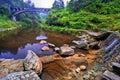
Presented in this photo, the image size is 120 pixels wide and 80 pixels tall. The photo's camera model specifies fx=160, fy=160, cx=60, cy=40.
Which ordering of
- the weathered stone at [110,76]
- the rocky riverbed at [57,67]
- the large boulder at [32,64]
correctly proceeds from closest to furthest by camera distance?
the weathered stone at [110,76] < the rocky riverbed at [57,67] < the large boulder at [32,64]

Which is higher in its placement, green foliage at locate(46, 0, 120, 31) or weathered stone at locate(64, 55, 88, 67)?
green foliage at locate(46, 0, 120, 31)

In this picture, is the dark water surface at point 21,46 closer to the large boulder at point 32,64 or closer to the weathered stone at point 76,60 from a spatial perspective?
the weathered stone at point 76,60

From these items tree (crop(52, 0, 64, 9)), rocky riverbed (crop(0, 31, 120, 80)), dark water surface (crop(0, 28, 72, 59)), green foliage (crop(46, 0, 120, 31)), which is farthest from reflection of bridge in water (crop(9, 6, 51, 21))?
rocky riverbed (crop(0, 31, 120, 80))

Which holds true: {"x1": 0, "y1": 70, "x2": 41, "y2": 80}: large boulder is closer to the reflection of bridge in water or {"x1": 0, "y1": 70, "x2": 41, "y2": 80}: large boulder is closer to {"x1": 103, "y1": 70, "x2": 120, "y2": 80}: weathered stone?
{"x1": 103, "y1": 70, "x2": 120, "y2": 80}: weathered stone

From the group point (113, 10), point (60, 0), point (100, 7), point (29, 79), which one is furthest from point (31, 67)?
point (60, 0)

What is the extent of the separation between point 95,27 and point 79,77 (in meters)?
20.6

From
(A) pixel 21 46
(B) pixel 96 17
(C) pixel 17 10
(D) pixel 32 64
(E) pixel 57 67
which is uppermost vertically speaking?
(B) pixel 96 17

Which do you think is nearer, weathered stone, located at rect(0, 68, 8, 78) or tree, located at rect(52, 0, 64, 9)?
weathered stone, located at rect(0, 68, 8, 78)

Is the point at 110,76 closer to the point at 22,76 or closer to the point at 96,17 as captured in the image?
the point at 22,76

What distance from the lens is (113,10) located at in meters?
37.6

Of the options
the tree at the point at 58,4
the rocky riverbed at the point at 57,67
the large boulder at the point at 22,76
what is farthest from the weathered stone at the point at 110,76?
the tree at the point at 58,4

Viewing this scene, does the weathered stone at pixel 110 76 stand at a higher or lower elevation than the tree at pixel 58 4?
lower

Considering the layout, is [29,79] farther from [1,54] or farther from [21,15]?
[21,15]

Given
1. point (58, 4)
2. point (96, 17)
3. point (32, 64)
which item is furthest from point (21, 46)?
point (58, 4)
